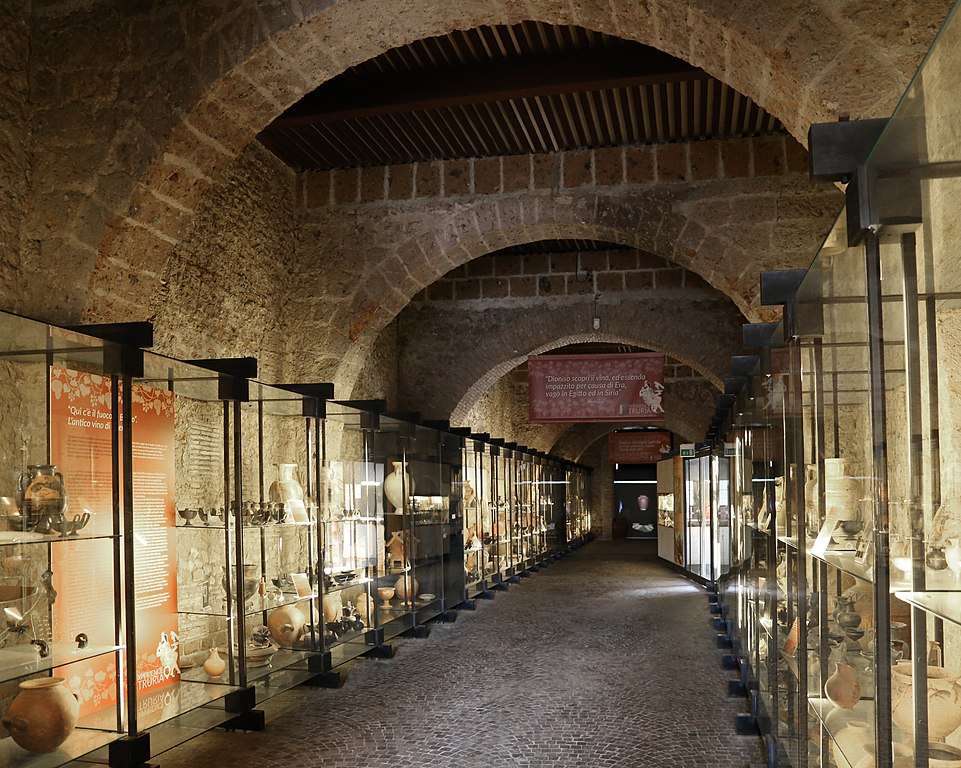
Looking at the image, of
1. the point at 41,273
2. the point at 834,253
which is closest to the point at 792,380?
the point at 834,253

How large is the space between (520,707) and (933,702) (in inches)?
166

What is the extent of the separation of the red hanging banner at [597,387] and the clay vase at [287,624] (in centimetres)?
567

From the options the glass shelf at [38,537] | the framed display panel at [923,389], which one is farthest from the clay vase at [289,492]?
the framed display panel at [923,389]

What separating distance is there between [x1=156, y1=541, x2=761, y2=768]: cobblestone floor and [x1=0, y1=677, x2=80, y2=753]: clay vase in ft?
3.13

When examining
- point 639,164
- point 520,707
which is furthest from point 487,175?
point 520,707

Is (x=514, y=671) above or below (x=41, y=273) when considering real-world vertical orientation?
below

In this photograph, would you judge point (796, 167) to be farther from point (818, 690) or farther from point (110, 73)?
point (818, 690)

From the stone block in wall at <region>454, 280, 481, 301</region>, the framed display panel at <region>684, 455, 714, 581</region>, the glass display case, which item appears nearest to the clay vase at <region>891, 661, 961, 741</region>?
the framed display panel at <region>684, 455, 714, 581</region>

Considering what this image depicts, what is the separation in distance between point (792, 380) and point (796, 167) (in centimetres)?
478

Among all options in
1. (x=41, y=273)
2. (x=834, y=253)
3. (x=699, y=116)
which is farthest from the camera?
(x=699, y=116)

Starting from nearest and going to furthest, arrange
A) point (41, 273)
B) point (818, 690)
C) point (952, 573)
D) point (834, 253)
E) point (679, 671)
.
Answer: point (952, 573) < point (834, 253) < point (818, 690) < point (41, 273) < point (679, 671)

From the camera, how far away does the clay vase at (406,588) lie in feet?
26.8

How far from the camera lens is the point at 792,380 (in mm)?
3270

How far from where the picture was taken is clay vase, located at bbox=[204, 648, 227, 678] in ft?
16.2
